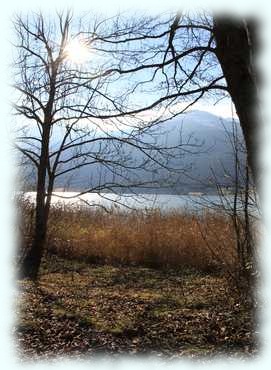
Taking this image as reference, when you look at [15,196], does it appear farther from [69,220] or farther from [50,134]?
[69,220]

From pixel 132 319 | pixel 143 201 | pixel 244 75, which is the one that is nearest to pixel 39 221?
pixel 143 201

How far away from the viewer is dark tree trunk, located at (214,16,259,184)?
13.6 ft

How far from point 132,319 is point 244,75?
2949 mm

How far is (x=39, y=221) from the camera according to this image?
31.1ft

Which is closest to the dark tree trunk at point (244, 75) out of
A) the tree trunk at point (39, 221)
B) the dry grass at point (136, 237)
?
the dry grass at point (136, 237)

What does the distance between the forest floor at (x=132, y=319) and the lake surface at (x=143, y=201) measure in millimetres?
1179

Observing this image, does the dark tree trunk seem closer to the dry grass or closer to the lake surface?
the lake surface

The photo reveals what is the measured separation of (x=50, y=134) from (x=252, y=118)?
227 inches

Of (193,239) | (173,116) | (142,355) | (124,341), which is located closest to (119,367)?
(142,355)

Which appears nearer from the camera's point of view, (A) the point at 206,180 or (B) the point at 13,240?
(A) the point at 206,180

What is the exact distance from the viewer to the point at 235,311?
585cm

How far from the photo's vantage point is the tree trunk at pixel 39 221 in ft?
30.2

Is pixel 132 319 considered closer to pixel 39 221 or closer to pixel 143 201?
pixel 39 221

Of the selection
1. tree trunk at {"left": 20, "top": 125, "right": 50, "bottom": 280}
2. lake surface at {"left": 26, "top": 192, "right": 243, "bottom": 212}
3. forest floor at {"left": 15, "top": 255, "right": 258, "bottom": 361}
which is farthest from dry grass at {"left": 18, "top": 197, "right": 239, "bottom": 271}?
forest floor at {"left": 15, "top": 255, "right": 258, "bottom": 361}
